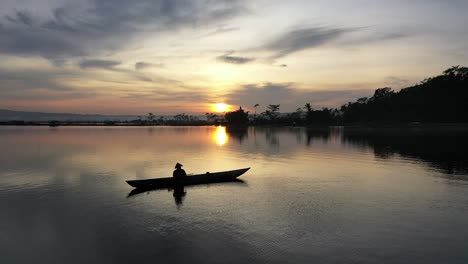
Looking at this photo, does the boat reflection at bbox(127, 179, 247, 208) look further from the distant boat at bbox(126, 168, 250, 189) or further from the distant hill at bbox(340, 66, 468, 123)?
the distant hill at bbox(340, 66, 468, 123)

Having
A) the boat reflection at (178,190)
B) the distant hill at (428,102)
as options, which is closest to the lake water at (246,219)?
the boat reflection at (178,190)

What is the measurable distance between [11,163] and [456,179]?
4765cm

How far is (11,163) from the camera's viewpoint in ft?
132

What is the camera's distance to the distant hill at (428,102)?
127438 mm

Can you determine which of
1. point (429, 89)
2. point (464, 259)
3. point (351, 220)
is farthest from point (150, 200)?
point (429, 89)

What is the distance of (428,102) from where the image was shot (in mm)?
136625

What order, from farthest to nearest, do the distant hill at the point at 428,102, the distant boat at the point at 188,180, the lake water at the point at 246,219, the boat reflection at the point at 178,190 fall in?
the distant hill at the point at 428,102, the distant boat at the point at 188,180, the boat reflection at the point at 178,190, the lake water at the point at 246,219

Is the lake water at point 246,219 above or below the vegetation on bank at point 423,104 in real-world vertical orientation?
below

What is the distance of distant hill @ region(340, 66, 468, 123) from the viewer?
127m

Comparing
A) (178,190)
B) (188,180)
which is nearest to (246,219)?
(178,190)

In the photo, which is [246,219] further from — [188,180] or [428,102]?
[428,102]

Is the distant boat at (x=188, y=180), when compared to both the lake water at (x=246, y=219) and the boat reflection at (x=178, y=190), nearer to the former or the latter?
the boat reflection at (x=178, y=190)

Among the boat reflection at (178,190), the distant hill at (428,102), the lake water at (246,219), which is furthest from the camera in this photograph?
the distant hill at (428,102)

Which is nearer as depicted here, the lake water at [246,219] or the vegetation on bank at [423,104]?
the lake water at [246,219]
